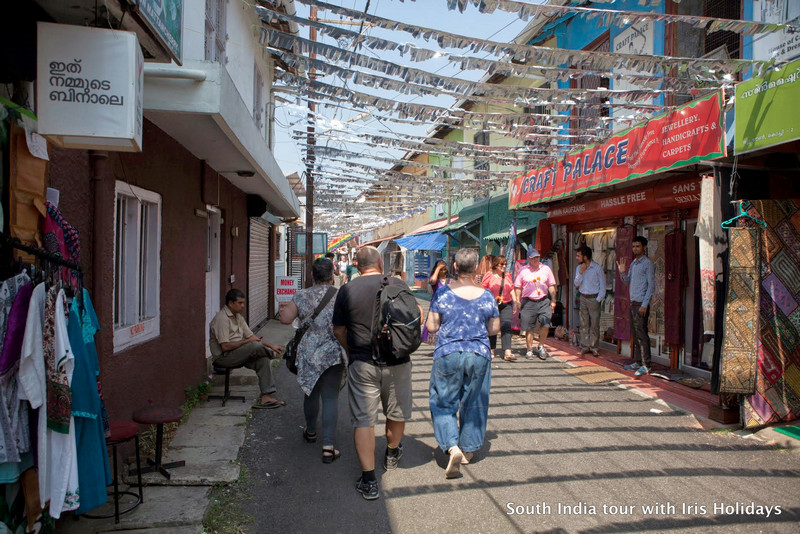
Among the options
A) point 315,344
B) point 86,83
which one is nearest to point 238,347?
point 315,344

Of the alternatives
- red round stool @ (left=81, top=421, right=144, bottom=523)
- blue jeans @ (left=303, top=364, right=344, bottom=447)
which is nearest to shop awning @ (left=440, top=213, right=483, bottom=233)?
blue jeans @ (left=303, top=364, right=344, bottom=447)

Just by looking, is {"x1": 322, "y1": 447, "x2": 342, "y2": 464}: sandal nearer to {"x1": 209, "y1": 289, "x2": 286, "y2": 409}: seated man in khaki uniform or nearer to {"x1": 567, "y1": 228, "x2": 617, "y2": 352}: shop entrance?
{"x1": 209, "y1": 289, "x2": 286, "y2": 409}: seated man in khaki uniform

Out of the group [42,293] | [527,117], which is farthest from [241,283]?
[42,293]

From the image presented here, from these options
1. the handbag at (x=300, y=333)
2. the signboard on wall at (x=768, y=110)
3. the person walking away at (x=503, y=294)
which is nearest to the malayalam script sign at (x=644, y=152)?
the signboard on wall at (x=768, y=110)

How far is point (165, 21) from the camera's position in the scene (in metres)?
3.29

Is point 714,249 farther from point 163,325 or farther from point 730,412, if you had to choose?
point 163,325

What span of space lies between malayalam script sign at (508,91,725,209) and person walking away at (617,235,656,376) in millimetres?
1159

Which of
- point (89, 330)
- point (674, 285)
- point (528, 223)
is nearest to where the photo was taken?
point (89, 330)

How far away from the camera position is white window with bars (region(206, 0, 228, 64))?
20.1ft

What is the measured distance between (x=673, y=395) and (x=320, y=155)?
7.34 metres

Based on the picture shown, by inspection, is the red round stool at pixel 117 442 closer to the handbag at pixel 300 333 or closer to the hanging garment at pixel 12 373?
the hanging garment at pixel 12 373

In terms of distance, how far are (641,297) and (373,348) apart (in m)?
4.99

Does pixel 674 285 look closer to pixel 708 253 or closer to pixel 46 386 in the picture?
pixel 708 253

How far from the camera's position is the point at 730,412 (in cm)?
521
